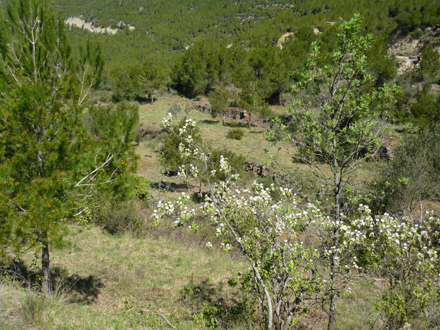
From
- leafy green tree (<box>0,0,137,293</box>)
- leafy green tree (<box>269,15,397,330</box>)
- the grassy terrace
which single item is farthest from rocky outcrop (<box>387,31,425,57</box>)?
leafy green tree (<box>0,0,137,293</box>)

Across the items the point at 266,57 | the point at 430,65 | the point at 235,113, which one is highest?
the point at 266,57

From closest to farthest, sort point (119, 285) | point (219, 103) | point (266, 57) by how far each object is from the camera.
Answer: point (119, 285) < point (219, 103) < point (266, 57)

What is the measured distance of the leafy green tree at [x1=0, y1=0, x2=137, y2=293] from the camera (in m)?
3.77

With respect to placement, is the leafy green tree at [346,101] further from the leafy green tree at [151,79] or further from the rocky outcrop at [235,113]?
the leafy green tree at [151,79]

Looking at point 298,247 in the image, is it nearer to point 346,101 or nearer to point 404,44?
point 346,101

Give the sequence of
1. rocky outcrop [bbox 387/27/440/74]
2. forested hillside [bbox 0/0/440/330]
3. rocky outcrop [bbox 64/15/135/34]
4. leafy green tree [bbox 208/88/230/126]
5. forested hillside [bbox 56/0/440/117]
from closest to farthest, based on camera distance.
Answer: forested hillside [bbox 0/0/440/330] → rocky outcrop [bbox 387/27/440/74] → leafy green tree [bbox 208/88/230/126] → forested hillside [bbox 56/0/440/117] → rocky outcrop [bbox 64/15/135/34]

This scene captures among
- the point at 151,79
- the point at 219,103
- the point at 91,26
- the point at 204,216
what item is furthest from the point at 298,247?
the point at 91,26

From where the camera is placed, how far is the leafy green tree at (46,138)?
377cm

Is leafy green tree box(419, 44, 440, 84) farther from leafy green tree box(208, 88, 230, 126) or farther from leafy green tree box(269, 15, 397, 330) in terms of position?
leafy green tree box(269, 15, 397, 330)

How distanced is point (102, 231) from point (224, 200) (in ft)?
25.1

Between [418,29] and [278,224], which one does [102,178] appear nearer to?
[278,224]

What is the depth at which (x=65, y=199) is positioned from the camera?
447 cm

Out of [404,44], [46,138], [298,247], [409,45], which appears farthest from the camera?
[404,44]

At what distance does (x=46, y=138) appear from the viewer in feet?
14.5
